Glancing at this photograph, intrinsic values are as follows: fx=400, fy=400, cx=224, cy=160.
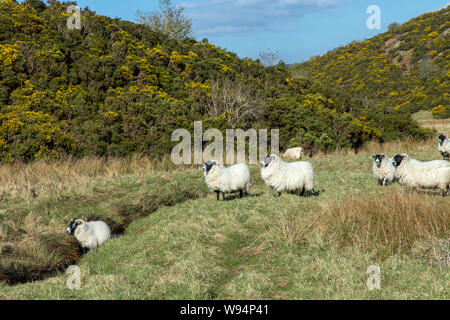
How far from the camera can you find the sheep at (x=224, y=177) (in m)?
11.3

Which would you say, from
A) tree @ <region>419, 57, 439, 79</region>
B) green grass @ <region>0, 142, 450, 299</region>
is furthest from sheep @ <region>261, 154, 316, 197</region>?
tree @ <region>419, 57, 439, 79</region>

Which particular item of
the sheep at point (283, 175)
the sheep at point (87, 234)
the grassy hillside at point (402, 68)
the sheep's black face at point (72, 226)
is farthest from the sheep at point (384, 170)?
the grassy hillside at point (402, 68)

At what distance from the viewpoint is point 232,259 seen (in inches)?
296

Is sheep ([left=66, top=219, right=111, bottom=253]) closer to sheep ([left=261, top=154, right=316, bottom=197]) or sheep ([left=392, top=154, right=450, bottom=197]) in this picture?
sheep ([left=261, top=154, right=316, bottom=197])

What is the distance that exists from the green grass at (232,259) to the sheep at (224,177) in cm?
60

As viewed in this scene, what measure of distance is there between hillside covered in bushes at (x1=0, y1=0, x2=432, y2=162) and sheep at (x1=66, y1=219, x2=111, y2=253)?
820cm

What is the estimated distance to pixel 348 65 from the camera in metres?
73.3

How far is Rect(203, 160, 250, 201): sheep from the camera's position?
1134cm

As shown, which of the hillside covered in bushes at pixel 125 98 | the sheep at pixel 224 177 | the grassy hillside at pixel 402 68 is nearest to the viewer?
the sheep at pixel 224 177

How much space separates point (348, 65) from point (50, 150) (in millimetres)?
65815

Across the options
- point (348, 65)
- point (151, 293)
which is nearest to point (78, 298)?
point (151, 293)

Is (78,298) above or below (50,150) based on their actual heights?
below

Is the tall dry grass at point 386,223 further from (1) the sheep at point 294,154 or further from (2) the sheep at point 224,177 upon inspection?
(1) the sheep at point 294,154
